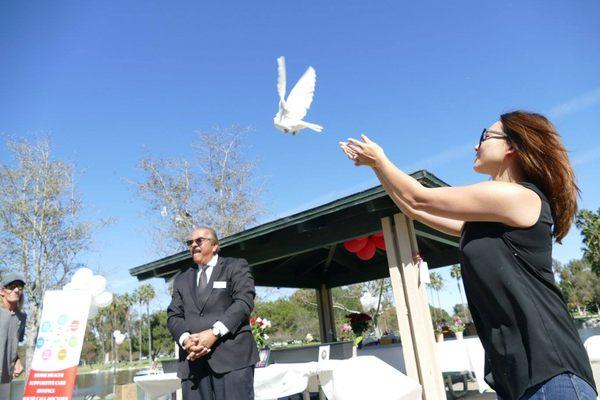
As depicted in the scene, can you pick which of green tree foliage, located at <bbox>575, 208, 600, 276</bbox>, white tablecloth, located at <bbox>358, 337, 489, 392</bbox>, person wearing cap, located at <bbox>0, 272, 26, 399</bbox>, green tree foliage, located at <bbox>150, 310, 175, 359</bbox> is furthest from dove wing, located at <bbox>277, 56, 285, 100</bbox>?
green tree foliage, located at <bbox>150, 310, 175, 359</bbox>

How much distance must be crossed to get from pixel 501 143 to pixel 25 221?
77.3 ft

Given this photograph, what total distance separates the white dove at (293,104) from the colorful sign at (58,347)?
4.60 m

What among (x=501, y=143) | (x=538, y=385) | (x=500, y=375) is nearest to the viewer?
(x=538, y=385)

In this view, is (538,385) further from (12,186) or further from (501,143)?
(12,186)

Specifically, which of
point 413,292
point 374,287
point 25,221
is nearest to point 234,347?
point 413,292

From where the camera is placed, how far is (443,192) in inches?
52.1

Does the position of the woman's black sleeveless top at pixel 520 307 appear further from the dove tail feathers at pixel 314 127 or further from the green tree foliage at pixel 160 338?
the green tree foliage at pixel 160 338

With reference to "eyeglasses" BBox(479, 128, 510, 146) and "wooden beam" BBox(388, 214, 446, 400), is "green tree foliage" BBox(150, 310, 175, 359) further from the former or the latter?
"eyeglasses" BBox(479, 128, 510, 146)

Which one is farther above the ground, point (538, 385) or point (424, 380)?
point (538, 385)

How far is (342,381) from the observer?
4477 millimetres

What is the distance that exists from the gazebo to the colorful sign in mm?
1973

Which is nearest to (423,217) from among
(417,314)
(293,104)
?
(293,104)

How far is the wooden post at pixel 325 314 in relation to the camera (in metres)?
9.95

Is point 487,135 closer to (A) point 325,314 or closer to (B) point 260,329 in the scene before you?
(B) point 260,329
